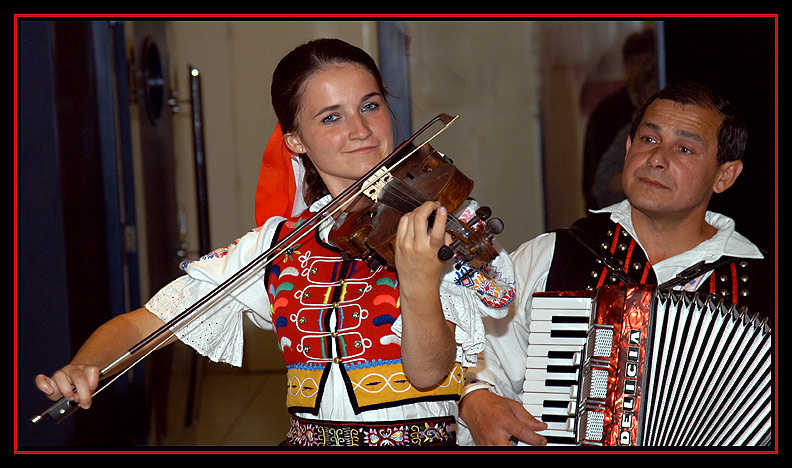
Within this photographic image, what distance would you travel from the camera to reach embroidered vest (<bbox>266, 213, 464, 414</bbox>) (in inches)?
58.1

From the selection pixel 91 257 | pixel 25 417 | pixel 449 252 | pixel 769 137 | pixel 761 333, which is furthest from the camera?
pixel 91 257

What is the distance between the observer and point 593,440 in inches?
60.9

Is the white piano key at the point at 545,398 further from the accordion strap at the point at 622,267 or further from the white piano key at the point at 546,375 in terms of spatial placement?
the accordion strap at the point at 622,267

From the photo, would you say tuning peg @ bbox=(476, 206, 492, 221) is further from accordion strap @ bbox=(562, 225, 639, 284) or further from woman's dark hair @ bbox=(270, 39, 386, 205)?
accordion strap @ bbox=(562, 225, 639, 284)

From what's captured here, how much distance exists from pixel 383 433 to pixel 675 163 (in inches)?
37.7

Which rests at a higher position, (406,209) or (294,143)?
(294,143)

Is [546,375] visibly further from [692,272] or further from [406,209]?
[406,209]

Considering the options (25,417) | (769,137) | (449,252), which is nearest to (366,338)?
(449,252)

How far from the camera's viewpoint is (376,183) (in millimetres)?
1459

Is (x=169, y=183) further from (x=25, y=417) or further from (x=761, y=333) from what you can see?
(x=761, y=333)

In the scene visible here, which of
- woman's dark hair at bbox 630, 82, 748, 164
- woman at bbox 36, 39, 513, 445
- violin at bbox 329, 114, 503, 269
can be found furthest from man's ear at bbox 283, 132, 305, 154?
woman's dark hair at bbox 630, 82, 748, 164

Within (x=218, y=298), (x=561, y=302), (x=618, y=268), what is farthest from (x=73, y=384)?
(x=618, y=268)

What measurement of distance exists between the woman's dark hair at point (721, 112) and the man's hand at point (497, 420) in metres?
0.79

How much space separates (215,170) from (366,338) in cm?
234
